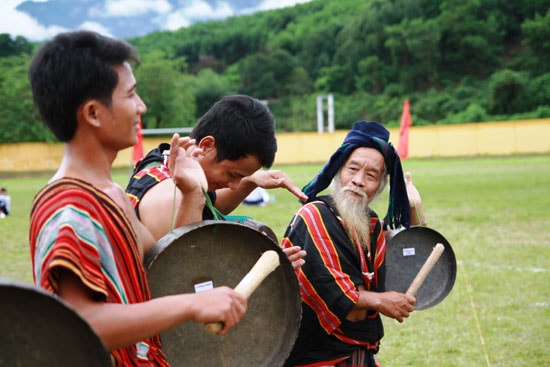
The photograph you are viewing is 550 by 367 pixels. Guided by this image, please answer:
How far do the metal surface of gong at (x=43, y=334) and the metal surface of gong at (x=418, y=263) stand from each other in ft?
7.83

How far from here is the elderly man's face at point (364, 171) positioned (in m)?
3.48

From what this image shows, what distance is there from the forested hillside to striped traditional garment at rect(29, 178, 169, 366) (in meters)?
55.6

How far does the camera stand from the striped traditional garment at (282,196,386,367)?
316cm

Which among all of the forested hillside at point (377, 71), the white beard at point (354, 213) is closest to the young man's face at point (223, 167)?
the white beard at point (354, 213)

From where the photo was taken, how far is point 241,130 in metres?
3.11

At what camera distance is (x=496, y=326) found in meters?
6.61

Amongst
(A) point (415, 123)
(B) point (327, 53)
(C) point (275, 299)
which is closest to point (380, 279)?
(C) point (275, 299)

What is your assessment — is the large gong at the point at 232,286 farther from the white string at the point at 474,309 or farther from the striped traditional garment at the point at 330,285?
the white string at the point at 474,309

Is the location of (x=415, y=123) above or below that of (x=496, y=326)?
below

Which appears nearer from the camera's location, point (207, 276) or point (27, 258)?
point (207, 276)

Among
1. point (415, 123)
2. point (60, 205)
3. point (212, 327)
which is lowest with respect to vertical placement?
point (415, 123)

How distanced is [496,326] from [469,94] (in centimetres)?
6715

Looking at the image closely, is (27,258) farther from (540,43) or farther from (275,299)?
(540,43)

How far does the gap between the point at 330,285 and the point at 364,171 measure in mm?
677
